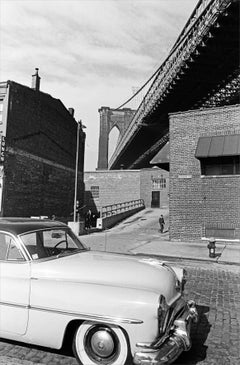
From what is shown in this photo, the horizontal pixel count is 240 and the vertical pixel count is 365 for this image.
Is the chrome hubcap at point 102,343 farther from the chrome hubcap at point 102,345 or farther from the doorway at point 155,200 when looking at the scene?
the doorway at point 155,200

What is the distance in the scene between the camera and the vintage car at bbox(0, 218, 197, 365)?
304 cm

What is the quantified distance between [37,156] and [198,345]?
84.5 ft

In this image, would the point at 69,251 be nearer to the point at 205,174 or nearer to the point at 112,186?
the point at 205,174

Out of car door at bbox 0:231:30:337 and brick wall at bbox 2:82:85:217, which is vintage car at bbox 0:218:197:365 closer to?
car door at bbox 0:231:30:337

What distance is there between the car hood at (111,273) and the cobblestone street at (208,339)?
2.55 feet

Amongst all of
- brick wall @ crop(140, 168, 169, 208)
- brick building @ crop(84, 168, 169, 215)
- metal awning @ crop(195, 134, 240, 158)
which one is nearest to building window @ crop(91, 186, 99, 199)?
brick building @ crop(84, 168, 169, 215)

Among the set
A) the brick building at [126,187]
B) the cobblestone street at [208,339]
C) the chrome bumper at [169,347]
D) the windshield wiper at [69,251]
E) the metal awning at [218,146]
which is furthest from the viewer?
the brick building at [126,187]

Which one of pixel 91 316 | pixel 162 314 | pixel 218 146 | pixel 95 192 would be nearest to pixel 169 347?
pixel 162 314

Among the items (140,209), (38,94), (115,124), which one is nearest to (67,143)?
(38,94)

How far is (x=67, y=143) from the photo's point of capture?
3488cm

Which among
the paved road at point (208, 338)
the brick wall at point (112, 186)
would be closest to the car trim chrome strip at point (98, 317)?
the paved road at point (208, 338)

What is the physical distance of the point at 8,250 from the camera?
382 cm

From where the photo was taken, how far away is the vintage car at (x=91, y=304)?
3.04 meters

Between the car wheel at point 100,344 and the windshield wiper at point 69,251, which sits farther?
the windshield wiper at point 69,251
